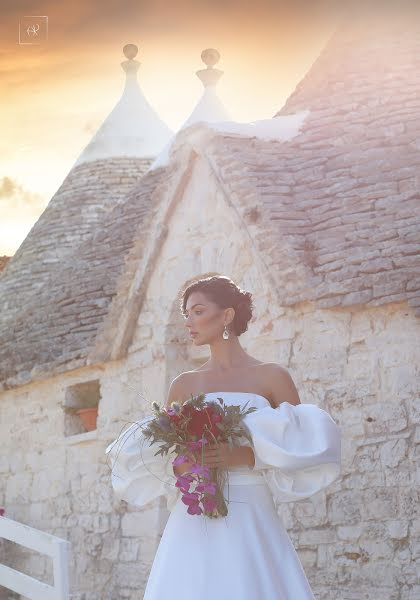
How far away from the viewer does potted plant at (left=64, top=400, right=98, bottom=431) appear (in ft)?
33.7

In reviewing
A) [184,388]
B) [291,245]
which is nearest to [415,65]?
[291,245]

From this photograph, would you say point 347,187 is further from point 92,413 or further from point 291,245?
point 92,413

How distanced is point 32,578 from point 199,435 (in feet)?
13.7

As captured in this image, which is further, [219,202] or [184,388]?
[219,202]

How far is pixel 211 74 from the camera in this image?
16.9m

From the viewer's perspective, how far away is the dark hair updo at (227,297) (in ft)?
15.4

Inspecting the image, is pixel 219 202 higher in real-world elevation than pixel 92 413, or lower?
higher

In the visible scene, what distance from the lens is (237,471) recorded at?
14.7 ft

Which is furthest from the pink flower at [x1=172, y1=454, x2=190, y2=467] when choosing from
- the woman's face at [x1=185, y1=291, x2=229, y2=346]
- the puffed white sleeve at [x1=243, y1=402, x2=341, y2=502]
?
the woman's face at [x1=185, y1=291, x2=229, y2=346]

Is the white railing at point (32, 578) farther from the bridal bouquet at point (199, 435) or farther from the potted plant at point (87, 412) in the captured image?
the bridal bouquet at point (199, 435)

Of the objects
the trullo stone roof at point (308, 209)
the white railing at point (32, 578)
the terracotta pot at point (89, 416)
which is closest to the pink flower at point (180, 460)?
the trullo stone roof at point (308, 209)

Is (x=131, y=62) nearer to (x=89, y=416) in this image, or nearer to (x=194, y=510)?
(x=89, y=416)

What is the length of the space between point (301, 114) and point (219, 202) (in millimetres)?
1402

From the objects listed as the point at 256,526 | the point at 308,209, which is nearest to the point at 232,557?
the point at 256,526
